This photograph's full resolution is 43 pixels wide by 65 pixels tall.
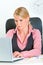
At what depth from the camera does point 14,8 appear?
256cm

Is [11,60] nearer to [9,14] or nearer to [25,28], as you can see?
[25,28]

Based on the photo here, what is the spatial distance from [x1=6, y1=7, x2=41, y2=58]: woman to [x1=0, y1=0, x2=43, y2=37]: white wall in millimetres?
88

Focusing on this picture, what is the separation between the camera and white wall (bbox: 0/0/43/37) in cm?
254

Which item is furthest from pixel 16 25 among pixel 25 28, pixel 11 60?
pixel 11 60

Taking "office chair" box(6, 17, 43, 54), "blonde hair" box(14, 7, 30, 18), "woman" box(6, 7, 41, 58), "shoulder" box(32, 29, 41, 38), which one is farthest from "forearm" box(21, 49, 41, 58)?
"blonde hair" box(14, 7, 30, 18)

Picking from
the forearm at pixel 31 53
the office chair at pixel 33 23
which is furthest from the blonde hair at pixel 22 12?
the forearm at pixel 31 53

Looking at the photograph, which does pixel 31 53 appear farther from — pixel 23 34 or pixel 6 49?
pixel 6 49

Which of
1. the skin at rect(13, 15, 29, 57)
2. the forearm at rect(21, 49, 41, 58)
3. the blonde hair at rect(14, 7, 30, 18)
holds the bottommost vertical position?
the forearm at rect(21, 49, 41, 58)

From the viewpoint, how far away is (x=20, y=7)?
2.53 meters

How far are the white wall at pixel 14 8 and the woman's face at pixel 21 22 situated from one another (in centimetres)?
13

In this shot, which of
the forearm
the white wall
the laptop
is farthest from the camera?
the white wall

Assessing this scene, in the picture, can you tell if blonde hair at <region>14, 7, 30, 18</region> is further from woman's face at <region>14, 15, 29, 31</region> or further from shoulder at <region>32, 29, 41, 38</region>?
shoulder at <region>32, 29, 41, 38</region>

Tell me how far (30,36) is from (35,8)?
0.44 meters

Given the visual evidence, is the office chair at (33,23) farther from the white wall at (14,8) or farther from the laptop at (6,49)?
the laptop at (6,49)
